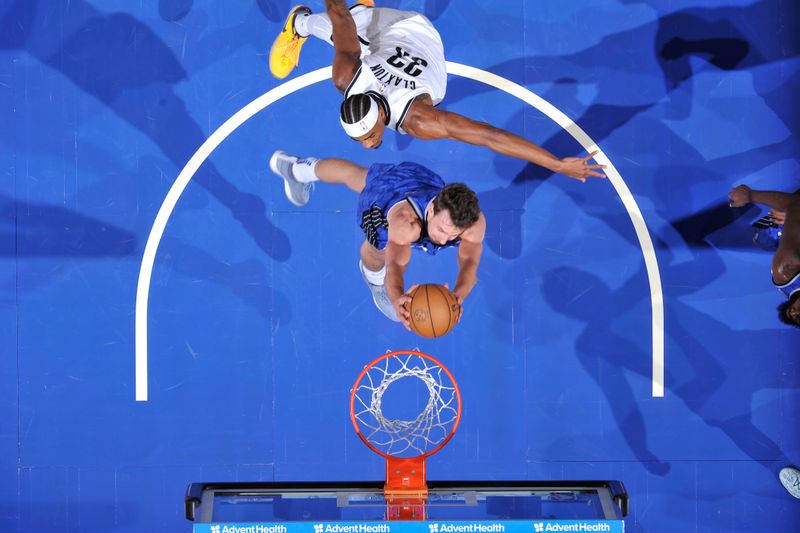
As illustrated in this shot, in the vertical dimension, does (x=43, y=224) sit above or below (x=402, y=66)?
below

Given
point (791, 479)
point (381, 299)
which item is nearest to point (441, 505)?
point (381, 299)

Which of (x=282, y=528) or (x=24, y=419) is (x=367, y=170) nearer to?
(x=282, y=528)

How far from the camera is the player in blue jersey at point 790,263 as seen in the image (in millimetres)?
7465

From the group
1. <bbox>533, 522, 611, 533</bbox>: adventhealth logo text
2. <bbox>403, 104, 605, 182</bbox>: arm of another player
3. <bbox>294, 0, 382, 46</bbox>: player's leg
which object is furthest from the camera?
<bbox>294, 0, 382, 46</bbox>: player's leg

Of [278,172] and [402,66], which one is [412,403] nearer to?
[278,172]

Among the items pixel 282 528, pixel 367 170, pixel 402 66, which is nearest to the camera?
pixel 282 528

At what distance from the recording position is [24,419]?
8.64 metres

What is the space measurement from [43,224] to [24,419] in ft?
6.82

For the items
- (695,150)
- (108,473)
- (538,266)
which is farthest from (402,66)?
(108,473)

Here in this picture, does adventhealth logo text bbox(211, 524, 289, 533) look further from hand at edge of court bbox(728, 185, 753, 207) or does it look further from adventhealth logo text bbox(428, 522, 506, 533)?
hand at edge of court bbox(728, 185, 753, 207)

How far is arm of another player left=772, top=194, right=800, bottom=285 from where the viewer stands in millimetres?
7484

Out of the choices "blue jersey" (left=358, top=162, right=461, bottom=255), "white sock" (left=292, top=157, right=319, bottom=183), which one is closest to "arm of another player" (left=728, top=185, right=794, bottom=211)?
"blue jersey" (left=358, top=162, right=461, bottom=255)

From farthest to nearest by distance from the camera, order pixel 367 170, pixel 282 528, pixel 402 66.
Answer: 1. pixel 367 170
2. pixel 402 66
3. pixel 282 528

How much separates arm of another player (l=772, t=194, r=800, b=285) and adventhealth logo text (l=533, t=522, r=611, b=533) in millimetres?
3102
